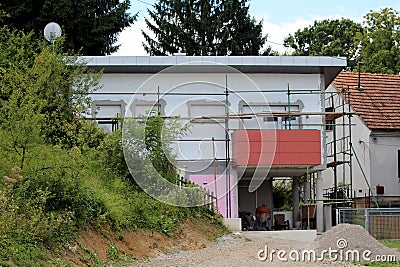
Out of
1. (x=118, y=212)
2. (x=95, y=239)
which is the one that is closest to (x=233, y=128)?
(x=118, y=212)

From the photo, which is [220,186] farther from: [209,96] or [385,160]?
[385,160]

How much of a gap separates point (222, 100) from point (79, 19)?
905 cm

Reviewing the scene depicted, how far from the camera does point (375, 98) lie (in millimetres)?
32781

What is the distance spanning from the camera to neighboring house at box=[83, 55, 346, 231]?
23.6 meters

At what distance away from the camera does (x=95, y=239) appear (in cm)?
1360

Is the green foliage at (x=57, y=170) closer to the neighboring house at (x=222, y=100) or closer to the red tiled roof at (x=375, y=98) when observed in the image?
the neighboring house at (x=222, y=100)

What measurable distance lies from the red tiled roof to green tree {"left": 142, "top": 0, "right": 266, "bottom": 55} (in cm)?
737

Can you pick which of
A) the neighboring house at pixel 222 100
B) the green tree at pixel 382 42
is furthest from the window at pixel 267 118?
the green tree at pixel 382 42

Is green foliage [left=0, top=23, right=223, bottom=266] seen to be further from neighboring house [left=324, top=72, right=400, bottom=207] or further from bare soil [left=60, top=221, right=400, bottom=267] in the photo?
neighboring house [left=324, top=72, right=400, bottom=207]

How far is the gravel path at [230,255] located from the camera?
545 inches

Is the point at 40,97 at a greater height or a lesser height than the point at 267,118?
lesser

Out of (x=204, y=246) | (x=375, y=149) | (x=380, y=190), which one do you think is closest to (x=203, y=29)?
(x=375, y=149)

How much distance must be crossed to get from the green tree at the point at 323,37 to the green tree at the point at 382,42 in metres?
10.2

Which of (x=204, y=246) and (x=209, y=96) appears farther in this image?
(x=209, y=96)
